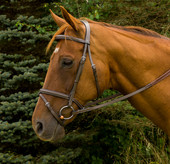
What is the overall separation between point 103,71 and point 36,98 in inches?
60.9

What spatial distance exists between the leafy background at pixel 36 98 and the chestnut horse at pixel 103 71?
1186 millimetres

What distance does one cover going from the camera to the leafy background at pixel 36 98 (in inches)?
123

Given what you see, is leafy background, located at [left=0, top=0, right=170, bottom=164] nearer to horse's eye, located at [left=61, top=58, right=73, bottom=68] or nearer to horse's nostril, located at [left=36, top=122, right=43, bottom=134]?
horse's nostril, located at [left=36, top=122, right=43, bottom=134]

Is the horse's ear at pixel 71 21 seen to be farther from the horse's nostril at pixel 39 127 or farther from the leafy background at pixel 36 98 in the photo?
the leafy background at pixel 36 98

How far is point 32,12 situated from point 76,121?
2.33 metres

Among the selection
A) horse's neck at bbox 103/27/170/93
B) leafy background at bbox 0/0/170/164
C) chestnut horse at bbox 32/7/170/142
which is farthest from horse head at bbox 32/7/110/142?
leafy background at bbox 0/0/170/164

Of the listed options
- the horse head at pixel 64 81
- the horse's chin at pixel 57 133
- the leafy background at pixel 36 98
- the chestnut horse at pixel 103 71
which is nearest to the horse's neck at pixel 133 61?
the chestnut horse at pixel 103 71

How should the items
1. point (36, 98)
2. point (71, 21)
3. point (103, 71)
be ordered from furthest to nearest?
1. point (36, 98)
2. point (103, 71)
3. point (71, 21)

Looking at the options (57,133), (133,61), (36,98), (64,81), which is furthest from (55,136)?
(36,98)

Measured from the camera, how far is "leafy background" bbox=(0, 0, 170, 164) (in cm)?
313

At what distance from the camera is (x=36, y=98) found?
10.5ft

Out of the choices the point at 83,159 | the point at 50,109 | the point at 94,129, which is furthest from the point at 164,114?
the point at 83,159

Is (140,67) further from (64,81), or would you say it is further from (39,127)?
(39,127)

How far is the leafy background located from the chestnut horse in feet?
3.89
